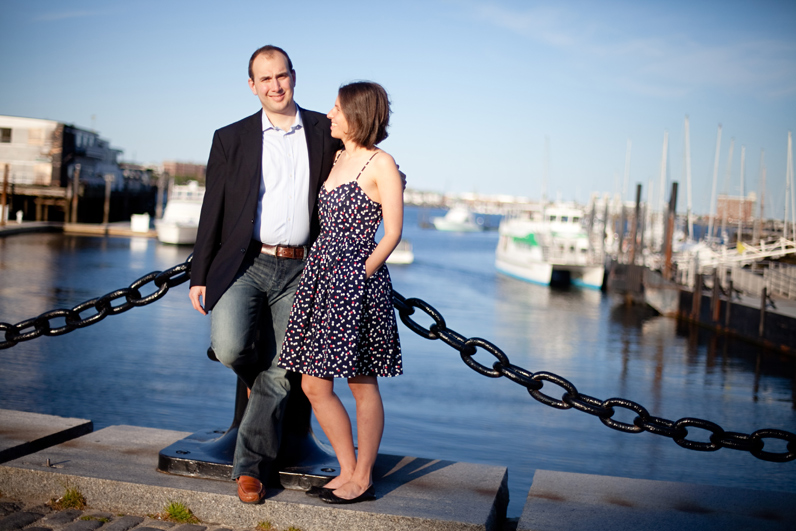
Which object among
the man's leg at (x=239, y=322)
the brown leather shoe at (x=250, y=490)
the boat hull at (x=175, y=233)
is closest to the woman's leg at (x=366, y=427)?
the brown leather shoe at (x=250, y=490)

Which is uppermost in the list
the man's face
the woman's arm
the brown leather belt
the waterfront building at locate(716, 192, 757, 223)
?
the waterfront building at locate(716, 192, 757, 223)

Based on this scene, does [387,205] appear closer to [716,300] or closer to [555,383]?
[555,383]

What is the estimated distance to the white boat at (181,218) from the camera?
47594 millimetres

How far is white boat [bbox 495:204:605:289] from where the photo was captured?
4438 cm

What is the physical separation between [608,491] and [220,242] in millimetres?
2069

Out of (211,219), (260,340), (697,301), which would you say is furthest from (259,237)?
(697,301)

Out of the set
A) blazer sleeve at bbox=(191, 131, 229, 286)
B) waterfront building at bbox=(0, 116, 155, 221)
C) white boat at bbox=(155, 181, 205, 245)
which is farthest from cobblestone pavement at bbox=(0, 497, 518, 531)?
waterfront building at bbox=(0, 116, 155, 221)

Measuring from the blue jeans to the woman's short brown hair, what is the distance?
0.66 metres

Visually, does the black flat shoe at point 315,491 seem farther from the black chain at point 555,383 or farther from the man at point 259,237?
the black chain at point 555,383

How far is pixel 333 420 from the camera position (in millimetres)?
3246

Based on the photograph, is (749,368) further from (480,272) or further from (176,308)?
(480,272)

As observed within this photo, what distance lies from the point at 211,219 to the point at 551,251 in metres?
43.7

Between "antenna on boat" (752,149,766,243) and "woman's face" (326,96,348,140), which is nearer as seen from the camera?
"woman's face" (326,96,348,140)

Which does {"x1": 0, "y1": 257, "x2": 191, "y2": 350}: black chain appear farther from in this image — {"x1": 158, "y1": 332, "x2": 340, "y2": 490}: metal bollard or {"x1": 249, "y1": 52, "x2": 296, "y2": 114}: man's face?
{"x1": 249, "y1": 52, "x2": 296, "y2": 114}: man's face
